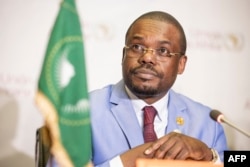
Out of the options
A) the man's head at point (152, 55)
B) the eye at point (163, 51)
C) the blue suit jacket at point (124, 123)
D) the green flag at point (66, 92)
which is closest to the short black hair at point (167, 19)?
the man's head at point (152, 55)

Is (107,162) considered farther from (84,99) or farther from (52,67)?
(52,67)

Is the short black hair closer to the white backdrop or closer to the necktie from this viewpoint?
the white backdrop

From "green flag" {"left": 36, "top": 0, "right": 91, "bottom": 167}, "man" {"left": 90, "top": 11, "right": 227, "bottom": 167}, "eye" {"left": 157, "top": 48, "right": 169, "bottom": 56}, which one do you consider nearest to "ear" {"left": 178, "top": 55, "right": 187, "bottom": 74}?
"man" {"left": 90, "top": 11, "right": 227, "bottom": 167}

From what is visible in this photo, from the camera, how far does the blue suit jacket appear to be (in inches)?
60.4

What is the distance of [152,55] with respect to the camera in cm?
155

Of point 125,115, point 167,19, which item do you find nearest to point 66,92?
point 125,115

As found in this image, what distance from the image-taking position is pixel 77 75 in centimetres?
122

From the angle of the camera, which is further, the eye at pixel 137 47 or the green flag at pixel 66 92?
the eye at pixel 137 47

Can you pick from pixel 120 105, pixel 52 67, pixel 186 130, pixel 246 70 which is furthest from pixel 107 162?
Answer: pixel 246 70

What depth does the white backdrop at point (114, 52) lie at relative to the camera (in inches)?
60.8

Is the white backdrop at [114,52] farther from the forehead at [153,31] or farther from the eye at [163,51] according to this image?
the eye at [163,51]

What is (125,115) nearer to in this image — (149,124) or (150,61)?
(149,124)

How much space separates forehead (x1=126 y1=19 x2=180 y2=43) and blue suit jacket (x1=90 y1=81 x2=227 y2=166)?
0.79 feet

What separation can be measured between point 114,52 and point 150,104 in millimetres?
295
